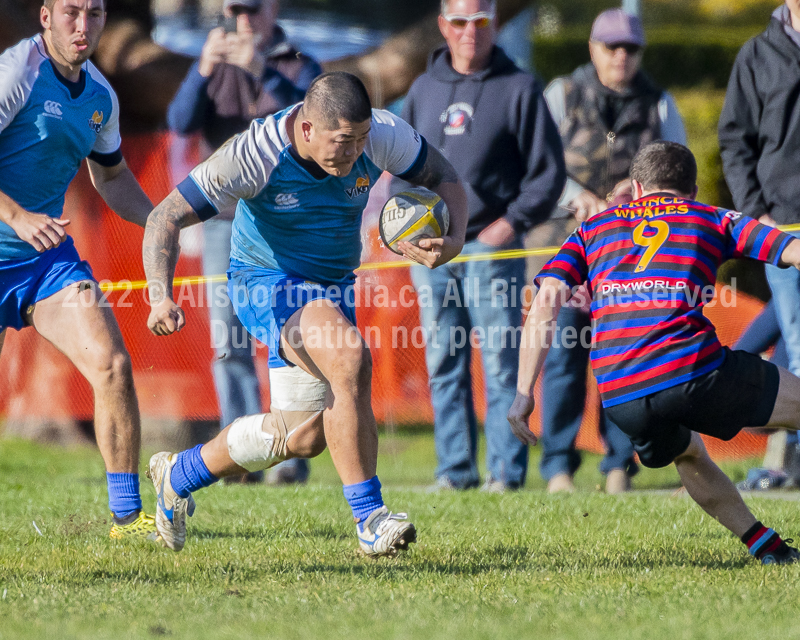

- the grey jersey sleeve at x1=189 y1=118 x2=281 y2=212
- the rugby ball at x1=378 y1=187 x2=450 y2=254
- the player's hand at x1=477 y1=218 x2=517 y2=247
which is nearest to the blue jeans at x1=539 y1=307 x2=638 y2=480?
the player's hand at x1=477 y1=218 x2=517 y2=247

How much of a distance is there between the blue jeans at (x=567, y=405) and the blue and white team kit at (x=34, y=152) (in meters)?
3.24

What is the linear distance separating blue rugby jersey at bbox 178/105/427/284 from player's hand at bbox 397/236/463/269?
324 mm

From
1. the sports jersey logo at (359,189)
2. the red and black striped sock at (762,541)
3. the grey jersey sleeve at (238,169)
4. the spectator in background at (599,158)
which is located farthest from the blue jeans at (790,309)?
the grey jersey sleeve at (238,169)

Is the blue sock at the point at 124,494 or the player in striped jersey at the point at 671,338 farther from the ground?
the player in striped jersey at the point at 671,338

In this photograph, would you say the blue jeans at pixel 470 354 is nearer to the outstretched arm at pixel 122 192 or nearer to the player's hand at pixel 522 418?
the outstretched arm at pixel 122 192

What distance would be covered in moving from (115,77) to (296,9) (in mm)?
1730

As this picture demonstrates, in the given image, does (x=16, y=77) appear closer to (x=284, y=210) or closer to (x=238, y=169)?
(x=238, y=169)

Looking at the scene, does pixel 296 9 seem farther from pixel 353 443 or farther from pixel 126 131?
pixel 353 443

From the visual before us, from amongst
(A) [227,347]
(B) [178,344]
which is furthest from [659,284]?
(B) [178,344]

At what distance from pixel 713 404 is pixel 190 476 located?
2.36m

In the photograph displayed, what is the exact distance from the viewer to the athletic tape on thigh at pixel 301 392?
4.86m

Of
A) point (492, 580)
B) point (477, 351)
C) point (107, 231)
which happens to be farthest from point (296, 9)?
point (492, 580)

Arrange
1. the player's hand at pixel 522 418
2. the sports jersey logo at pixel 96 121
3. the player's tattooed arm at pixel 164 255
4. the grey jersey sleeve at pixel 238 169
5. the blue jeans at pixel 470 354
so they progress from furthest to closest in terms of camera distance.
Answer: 1. the blue jeans at pixel 470 354
2. the sports jersey logo at pixel 96 121
3. the grey jersey sleeve at pixel 238 169
4. the player's tattooed arm at pixel 164 255
5. the player's hand at pixel 522 418

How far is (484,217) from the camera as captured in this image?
23.9 ft
